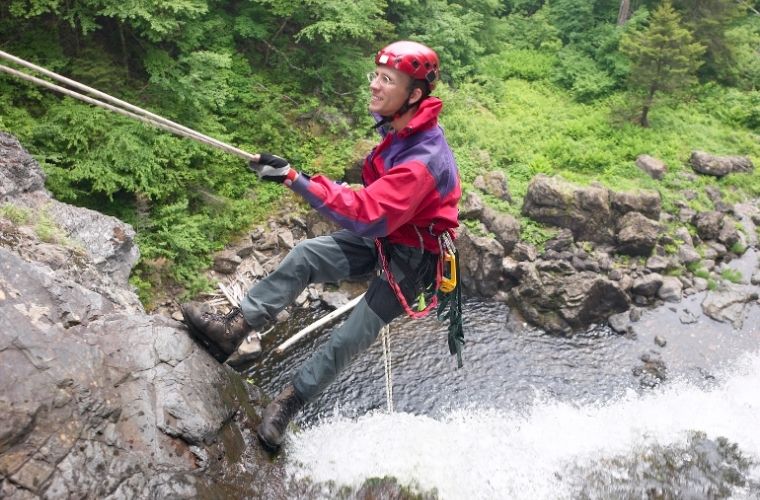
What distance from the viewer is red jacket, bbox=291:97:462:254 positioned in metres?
3.30

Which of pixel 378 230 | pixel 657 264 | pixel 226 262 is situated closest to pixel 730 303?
pixel 657 264

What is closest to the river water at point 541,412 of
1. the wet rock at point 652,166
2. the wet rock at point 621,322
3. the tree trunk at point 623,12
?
the wet rock at point 621,322

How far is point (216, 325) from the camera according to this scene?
13.5 ft

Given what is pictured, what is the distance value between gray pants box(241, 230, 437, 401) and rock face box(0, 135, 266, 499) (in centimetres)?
65

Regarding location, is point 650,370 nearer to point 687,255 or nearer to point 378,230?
point 687,255

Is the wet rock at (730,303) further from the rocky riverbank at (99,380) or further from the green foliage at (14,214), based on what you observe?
the green foliage at (14,214)

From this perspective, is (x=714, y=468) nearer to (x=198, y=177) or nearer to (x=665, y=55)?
(x=198, y=177)

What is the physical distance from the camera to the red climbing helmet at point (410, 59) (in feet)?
12.0

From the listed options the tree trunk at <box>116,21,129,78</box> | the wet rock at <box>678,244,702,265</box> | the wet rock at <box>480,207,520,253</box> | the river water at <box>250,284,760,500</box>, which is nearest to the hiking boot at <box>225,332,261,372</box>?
the river water at <box>250,284,760,500</box>

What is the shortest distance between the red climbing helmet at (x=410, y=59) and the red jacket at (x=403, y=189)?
20 cm

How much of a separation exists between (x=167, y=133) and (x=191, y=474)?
5.86 m

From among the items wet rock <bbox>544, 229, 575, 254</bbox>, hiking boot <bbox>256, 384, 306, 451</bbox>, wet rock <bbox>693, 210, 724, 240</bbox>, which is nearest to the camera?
hiking boot <bbox>256, 384, 306, 451</bbox>

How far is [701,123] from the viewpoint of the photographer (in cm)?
1501

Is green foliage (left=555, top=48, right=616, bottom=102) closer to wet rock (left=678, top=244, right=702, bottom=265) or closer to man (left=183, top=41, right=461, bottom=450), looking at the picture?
wet rock (left=678, top=244, right=702, bottom=265)
